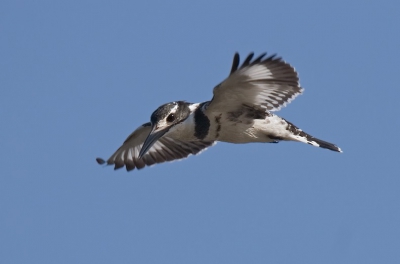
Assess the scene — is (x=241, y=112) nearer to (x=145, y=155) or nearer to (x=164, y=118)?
(x=164, y=118)

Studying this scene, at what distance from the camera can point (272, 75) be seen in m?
10.3

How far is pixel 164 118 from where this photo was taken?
33.7 ft

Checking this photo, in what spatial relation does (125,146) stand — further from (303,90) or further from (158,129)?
(303,90)

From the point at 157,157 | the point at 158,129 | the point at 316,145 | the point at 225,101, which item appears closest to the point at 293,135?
the point at 316,145

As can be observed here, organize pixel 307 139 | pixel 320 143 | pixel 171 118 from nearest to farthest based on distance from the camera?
pixel 171 118 < pixel 307 139 < pixel 320 143

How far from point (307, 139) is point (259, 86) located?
4.08 feet

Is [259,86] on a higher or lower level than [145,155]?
higher

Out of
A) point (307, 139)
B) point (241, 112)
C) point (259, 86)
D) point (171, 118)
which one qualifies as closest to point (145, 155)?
point (171, 118)

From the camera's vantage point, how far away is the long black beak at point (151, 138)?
10.2 meters

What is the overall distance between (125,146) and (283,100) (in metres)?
3.09

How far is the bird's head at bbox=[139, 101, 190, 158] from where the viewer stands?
10235 millimetres

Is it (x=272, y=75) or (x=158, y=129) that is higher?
(x=272, y=75)

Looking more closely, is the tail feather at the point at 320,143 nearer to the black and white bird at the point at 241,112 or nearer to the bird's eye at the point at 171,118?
the black and white bird at the point at 241,112

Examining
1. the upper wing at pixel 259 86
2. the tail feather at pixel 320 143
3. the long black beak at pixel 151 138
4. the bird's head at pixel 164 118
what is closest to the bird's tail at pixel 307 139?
the tail feather at pixel 320 143
